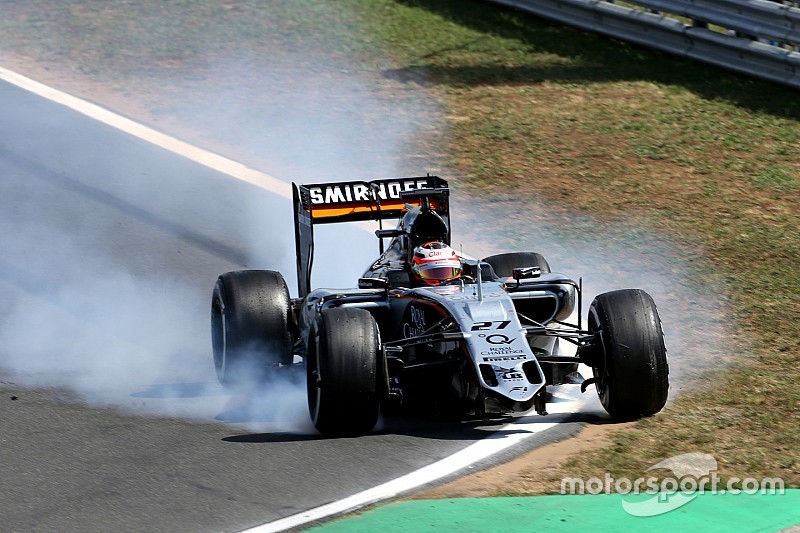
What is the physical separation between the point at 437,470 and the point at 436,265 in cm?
208

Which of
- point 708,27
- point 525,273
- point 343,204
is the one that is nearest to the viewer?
point 525,273

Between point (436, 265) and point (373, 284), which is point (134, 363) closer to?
point (373, 284)

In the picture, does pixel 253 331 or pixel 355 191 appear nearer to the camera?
pixel 253 331

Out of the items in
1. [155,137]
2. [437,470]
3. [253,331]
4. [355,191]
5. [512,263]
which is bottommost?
[437,470]

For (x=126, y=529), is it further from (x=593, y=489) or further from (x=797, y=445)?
(x=797, y=445)

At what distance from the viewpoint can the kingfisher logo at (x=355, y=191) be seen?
11.7 meters

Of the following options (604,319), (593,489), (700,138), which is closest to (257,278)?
(604,319)

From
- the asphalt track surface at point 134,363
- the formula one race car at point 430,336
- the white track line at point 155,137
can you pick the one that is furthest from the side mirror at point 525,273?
the white track line at point 155,137

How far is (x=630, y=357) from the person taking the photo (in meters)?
9.27

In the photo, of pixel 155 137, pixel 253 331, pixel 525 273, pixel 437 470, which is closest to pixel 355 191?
pixel 253 331

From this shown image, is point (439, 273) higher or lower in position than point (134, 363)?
higher

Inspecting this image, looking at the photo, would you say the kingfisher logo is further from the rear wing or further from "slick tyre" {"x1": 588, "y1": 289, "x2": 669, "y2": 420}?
"slick tyre" {"x1": 588, "y1": 289, "x2": 669, "y2": 420}

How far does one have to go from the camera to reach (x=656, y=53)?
2041cm

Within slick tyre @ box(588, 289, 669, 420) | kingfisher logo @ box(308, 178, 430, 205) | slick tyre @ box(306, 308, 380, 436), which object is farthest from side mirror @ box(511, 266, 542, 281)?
kingfisher logo @ box(308, 178, 430, 205)
